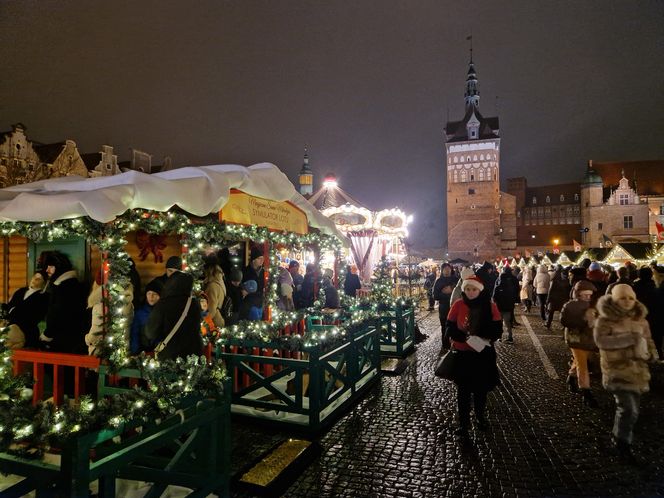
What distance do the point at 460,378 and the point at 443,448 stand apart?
30.4 inches

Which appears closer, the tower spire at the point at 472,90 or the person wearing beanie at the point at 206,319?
the person wearing beanie at the point at 206,319

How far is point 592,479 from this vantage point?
3852 mm

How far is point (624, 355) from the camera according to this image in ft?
13.8

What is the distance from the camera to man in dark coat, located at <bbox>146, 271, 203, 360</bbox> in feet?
14.0

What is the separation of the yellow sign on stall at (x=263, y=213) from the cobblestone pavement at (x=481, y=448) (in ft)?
9.13

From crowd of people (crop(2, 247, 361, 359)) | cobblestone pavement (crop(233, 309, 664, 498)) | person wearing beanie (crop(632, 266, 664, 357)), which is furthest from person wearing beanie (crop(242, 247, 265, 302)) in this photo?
person wearing beanie (crop(632, 266, 664, 357))

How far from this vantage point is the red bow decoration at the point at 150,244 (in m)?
6.35

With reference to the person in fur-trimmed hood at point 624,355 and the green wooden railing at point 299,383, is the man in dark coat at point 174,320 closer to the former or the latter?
the green wooden railing at point 299,383

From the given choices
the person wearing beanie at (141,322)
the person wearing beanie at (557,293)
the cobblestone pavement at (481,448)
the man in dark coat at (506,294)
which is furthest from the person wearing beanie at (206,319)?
the person wearing beanie at (557,293)

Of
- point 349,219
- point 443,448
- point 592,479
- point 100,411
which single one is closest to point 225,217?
point 100,411

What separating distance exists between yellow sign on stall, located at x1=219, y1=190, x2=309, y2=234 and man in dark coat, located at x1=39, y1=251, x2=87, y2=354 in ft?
6.64

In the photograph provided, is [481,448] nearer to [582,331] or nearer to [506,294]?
[582,331]

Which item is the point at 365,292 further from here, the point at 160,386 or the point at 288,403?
the point at 160,386

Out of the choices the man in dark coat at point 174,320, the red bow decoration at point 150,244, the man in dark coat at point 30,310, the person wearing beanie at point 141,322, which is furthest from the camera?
the red bow decoration at point 150,244
